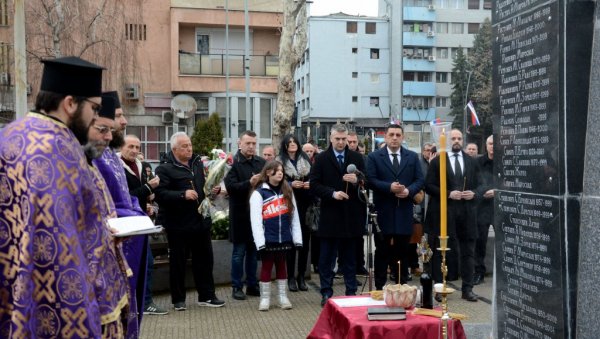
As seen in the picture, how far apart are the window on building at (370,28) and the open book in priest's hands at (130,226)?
66.0 meters

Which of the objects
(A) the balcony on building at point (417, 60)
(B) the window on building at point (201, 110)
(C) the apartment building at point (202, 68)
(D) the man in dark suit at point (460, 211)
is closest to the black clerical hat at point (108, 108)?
(D) the man in dark suit at point (460, 211)

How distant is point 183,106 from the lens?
28.6 metres


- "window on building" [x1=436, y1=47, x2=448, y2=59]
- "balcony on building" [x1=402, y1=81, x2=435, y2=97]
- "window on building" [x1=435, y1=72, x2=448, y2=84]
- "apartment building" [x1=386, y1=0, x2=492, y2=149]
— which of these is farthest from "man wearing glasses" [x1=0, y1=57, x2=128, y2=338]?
"window on building" [x1=436, y1=47, x2=448, y2=59]

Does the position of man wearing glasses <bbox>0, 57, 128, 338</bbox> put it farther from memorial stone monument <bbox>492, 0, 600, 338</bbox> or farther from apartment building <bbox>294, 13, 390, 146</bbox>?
apartment building <bbox>294, 13, 390, 146</bbox>

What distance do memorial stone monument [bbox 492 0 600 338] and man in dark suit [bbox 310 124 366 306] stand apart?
11.9 feet

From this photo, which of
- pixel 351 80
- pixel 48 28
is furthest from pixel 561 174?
pixel 351 80

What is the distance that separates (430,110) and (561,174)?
66262 mm

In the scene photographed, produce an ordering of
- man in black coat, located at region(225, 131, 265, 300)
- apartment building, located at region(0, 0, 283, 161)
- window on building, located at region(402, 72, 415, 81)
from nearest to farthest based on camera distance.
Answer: man in black coat, located at region(225, 131, 265, 300)
apartment building, located at region(0, 0, 283, 161)
window on building, located at region(402, 72, 415, 81)

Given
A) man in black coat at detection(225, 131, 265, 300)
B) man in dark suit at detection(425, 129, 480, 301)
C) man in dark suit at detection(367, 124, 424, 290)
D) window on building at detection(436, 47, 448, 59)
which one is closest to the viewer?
man in dark suit at detection(367, 124, 424, 290)

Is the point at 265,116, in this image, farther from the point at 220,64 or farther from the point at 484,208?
the point at 484,208

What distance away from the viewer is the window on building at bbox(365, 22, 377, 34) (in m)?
68.0

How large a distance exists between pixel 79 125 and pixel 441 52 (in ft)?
229

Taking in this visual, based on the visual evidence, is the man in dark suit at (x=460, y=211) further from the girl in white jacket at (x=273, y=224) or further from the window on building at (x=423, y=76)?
the window on building at (x=423, y=76)

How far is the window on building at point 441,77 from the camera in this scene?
69.7 metres
